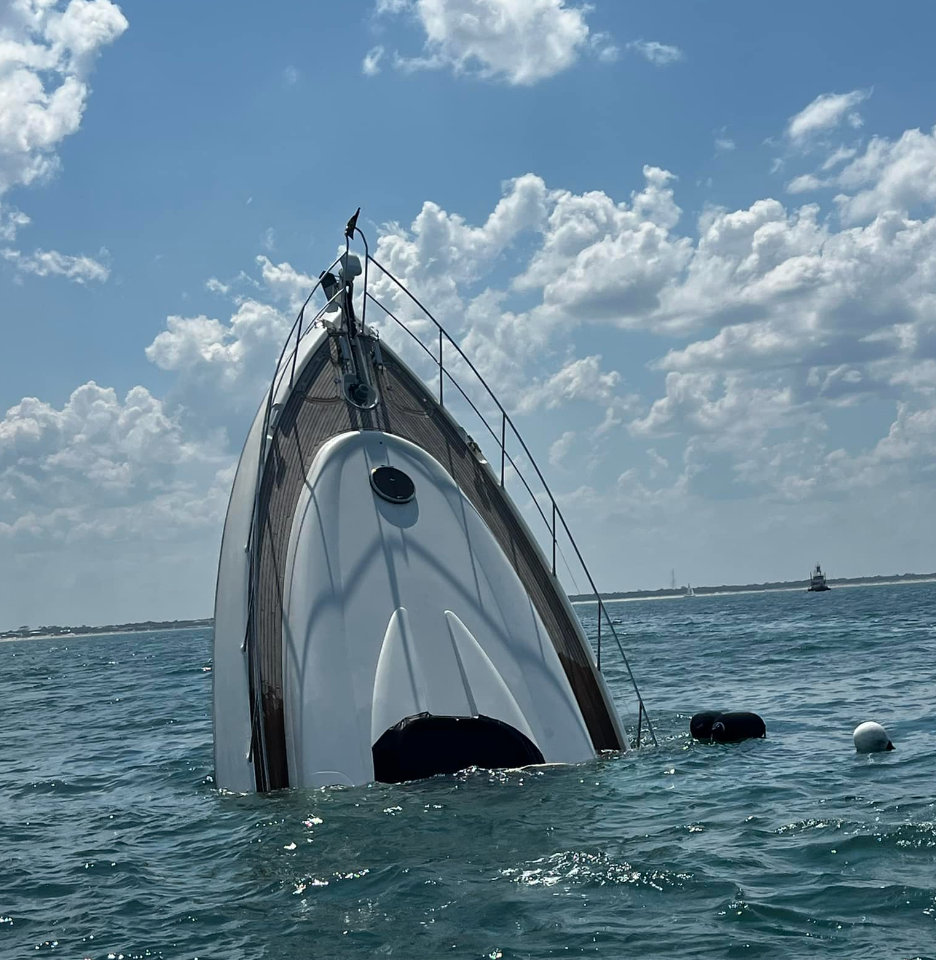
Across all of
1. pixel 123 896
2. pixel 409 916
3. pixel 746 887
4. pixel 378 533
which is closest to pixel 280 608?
pixel 378 533

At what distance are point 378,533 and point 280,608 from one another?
164cm

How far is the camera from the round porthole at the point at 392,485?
550 inches

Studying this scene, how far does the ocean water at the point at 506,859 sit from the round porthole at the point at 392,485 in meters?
3.95

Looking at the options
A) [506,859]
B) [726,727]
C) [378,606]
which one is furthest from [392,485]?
[506,859]

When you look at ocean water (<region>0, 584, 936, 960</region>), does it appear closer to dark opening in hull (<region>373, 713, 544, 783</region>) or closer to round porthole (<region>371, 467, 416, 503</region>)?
dark opening in hull (<region>373, 713, 544, 783</region>)

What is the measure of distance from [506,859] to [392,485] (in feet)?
20.7

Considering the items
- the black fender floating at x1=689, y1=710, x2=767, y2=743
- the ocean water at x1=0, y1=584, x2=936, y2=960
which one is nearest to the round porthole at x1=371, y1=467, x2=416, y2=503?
the ocean water at x1=0, y1=584, x2=936, y2=960

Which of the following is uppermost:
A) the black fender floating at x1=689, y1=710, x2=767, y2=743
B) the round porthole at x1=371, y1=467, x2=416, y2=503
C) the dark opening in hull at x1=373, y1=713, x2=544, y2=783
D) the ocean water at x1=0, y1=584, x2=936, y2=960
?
the round porthole at x1=371, y1=467, x2=416, y2=503

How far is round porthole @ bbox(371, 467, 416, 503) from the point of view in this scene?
13977mm

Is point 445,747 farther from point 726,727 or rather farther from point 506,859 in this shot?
point 726,727

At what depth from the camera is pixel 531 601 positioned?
1384 cm

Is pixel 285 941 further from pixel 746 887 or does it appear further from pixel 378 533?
pixel 378 533

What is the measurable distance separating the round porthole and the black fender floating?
5061mm

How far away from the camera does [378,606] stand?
506 inches
